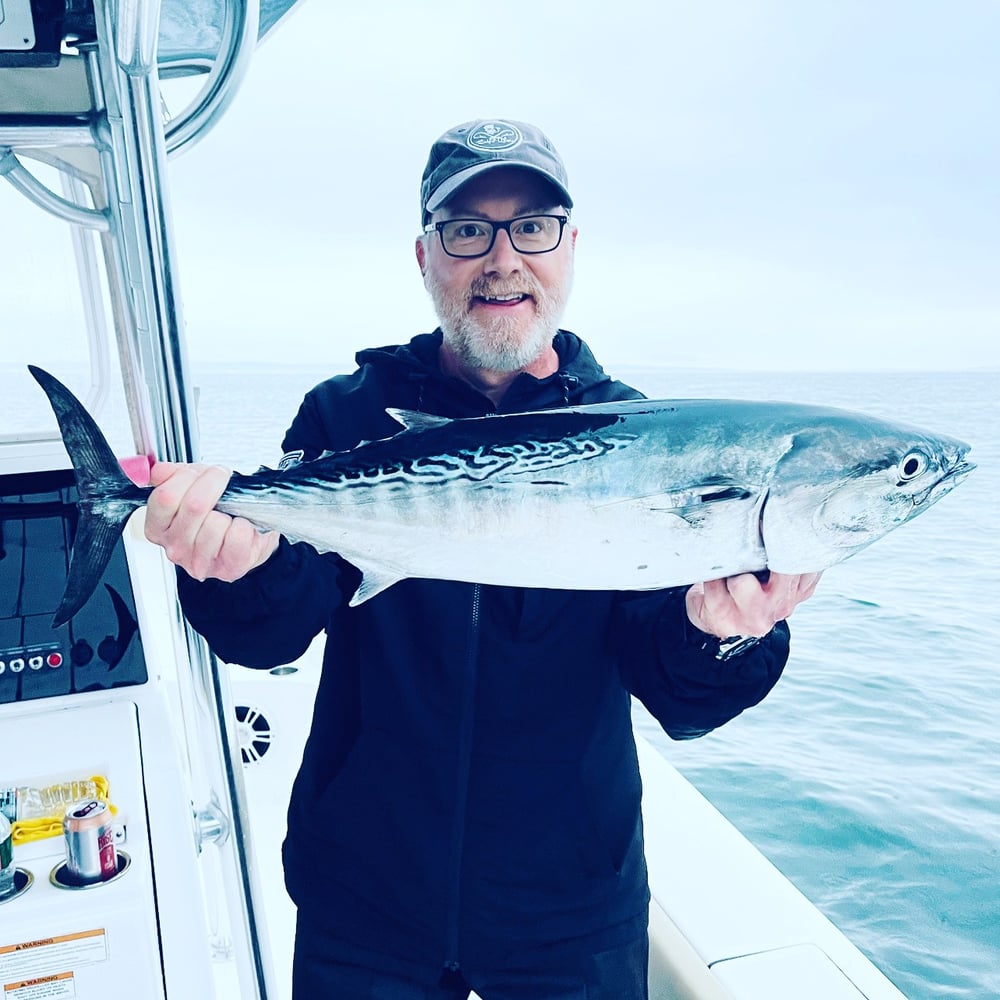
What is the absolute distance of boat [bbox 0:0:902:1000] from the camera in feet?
3.30

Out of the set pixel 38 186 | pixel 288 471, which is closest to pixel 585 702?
pixel 288 471

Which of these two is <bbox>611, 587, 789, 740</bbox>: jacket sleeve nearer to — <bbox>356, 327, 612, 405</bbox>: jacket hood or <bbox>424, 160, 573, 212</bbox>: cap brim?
<bbox>356, 327, 612, 405</bbox>: jacket hood

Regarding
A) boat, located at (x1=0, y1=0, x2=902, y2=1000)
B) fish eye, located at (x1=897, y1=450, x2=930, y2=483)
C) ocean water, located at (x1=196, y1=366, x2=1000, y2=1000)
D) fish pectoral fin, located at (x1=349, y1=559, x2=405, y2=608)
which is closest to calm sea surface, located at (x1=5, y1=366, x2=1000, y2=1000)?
ocean water, located at (x1=196, y1=366, x2=1000, y2=1000)

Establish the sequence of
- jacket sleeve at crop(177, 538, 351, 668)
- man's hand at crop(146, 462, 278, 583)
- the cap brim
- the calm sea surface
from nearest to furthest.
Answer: man's hand at crop(146, 462, 278, 583) → jacket sleeve at crop(177, 538, 351, 668) → the cap brim → the calm sea surface

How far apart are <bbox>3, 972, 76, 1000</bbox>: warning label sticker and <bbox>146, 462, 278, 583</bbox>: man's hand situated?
50 centimetres

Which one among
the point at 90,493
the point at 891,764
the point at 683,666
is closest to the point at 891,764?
the point at 891,764

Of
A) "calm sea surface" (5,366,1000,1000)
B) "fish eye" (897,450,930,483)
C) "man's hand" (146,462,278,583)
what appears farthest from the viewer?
"calm sea surface" (5,366,1000,1000)

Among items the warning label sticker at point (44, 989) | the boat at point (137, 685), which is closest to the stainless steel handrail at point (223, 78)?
the boat at point (137, 685)

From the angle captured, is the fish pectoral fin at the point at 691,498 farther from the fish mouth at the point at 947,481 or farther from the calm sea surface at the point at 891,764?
the calm sea surface at the point at 891,764

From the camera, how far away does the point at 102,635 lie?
4.29ft

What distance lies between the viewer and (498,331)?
1.29m

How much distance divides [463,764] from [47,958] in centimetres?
56

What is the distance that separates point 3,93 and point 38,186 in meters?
0.14

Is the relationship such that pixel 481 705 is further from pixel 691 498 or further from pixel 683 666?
pixel 691 498
